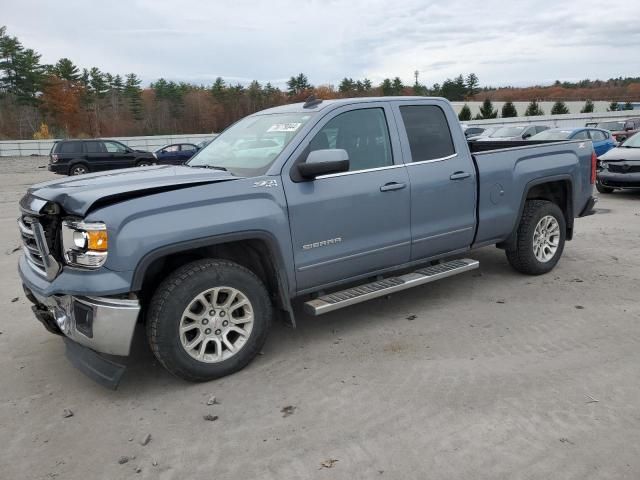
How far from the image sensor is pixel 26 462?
3.02 meters

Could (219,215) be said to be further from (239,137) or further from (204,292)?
(239,137)

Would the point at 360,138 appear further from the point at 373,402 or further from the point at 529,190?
the point at 529,190

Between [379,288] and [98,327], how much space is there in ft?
7.31

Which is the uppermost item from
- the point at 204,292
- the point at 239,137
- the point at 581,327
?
the point at 239,137

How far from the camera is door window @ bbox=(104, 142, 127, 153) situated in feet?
80.4

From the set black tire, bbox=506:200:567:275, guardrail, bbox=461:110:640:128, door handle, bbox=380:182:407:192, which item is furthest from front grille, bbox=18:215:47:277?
guardrail, bbox=461:110:640:128

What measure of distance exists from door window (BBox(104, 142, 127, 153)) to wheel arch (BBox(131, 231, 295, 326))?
22.5 meters

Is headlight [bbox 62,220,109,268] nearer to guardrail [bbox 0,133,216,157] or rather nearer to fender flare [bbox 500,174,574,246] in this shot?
fender flare [bbox 500,174,574,246]

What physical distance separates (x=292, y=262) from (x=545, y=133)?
14611mm

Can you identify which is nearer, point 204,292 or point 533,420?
point 533,420

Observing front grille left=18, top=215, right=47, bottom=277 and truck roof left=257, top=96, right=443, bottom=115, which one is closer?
front grille left=18, top=215, right=47, bottom=277

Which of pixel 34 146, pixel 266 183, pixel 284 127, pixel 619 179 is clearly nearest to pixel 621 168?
pixel 619 179

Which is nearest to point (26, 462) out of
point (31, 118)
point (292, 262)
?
point (292, 262)

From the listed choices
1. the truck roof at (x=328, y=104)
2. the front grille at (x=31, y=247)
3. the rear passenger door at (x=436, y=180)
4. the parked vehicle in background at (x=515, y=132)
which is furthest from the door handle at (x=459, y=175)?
the parked vehicle in background at (x=515, y=132)
